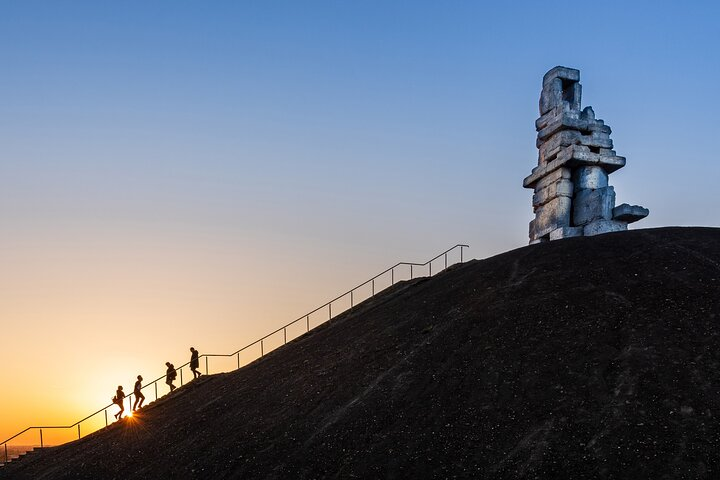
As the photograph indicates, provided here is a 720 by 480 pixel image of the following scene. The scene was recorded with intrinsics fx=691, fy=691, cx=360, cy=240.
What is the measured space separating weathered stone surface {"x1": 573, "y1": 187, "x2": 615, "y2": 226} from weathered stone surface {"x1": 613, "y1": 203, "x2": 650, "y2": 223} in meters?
0.39

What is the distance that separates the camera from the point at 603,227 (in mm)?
30922

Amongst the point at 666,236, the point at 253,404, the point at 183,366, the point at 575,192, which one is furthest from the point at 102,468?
the point at 575,192

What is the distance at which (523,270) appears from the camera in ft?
76.9

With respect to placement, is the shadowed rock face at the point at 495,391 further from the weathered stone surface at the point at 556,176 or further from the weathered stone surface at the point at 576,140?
the weathered stone surface at the point at 576,140

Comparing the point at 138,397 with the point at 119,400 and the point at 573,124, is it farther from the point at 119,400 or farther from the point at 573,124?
the point at 573,124

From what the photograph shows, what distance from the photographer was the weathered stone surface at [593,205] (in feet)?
102

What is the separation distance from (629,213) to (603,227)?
1.24m

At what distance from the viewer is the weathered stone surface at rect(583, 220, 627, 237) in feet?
101

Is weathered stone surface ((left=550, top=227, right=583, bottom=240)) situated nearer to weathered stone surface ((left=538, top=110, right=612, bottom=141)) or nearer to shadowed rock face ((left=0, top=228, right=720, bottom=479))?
weathered stone surface ((left=538, top=110, right=612, bottom=141))

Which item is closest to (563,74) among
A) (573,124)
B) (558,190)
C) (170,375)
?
(573,124)

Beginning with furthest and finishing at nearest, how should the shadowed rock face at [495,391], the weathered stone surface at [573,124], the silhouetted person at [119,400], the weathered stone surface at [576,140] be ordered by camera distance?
the weathered stone surface at [573,124] < the weathered stone surface at [576,140] < the silhouetted person at [119,400] < the shadowed rock face at [495,391]

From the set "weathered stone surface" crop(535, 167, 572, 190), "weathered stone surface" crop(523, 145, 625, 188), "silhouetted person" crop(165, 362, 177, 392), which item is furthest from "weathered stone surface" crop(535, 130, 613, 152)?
"silhouetted person" crop(165, 362, 177, 392)

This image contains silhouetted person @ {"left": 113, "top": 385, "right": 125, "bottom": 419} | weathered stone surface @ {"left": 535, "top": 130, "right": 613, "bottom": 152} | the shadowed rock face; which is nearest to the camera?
the shadowed rock face

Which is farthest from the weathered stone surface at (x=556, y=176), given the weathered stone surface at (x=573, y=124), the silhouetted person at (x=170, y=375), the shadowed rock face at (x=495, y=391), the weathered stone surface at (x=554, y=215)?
the silhouetted person at (x=170, y=375)
